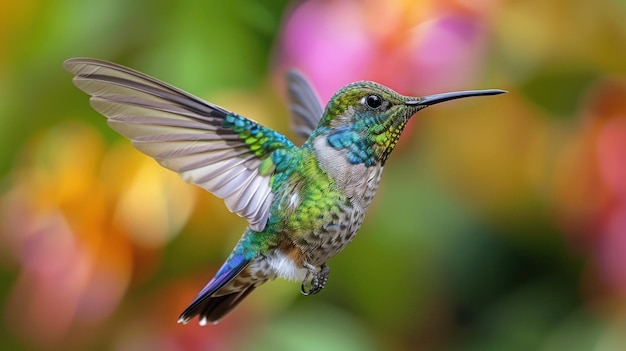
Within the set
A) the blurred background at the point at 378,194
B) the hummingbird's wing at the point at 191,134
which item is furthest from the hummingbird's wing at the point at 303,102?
the blurred background at the point at 378,194

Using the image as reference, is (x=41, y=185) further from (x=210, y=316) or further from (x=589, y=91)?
(x=589, y=91)

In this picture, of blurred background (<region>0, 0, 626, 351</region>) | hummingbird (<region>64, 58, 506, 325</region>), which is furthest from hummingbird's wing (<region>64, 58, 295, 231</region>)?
blurred background (<region>0, 0, 626, 351</region>)

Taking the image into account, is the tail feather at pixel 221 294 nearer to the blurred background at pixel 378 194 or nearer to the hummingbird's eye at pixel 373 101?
the hummingbird's eye at pixel 373 101

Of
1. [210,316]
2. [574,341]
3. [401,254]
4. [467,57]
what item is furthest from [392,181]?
[210,316]

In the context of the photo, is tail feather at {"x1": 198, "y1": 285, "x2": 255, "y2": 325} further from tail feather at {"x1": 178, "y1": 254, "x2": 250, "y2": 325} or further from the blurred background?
the blurred background

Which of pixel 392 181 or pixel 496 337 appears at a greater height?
pixel 392 181

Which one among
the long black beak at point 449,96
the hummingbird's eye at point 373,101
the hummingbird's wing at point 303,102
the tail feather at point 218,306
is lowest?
the tail feather at point 218,306

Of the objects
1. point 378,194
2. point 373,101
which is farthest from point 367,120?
point 378,194
